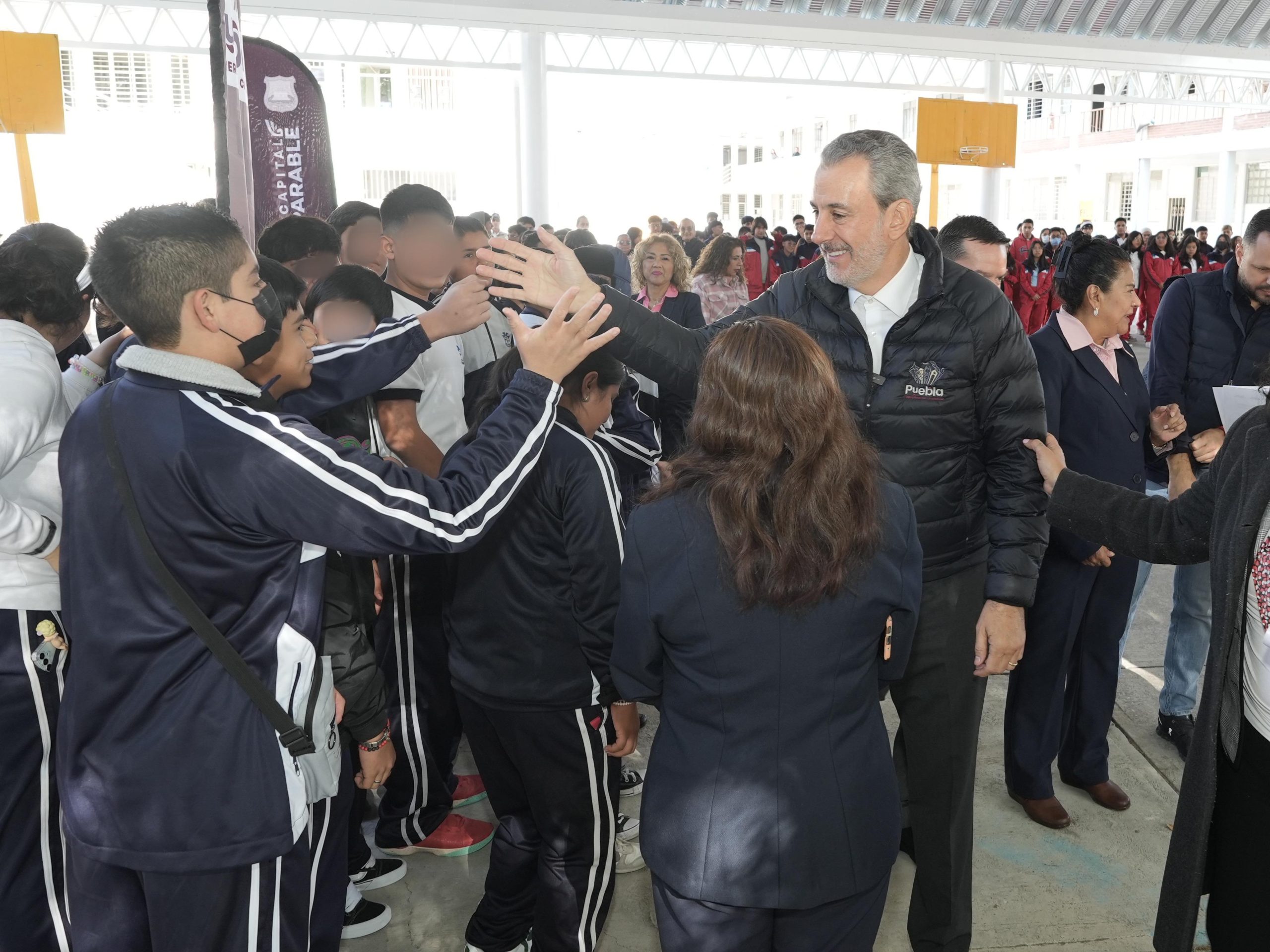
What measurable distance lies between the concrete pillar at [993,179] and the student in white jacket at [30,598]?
55.0 feet

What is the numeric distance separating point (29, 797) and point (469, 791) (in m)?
1.49

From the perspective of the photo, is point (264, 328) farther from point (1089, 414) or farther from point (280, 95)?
point (280, 95)

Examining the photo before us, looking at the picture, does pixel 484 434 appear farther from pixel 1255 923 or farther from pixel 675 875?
pixel 1255 923

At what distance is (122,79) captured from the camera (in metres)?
29.1

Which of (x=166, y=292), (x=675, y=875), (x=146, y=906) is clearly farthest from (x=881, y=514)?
(x=146, y=906)

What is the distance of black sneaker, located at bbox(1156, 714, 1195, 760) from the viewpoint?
357cm

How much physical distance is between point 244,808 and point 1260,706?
1.73m

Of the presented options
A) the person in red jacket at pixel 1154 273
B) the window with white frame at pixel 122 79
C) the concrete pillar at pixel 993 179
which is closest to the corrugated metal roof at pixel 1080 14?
the concrete pillar at pixel 993 179

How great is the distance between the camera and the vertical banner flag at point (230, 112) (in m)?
2.99

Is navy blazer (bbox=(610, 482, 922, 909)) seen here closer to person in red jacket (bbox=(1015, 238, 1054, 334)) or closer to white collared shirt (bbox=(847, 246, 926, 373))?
white collared shirt (bbox=(847, 246, 926, 373))

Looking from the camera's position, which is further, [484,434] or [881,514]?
[484,434]

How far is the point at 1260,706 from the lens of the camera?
171 cm

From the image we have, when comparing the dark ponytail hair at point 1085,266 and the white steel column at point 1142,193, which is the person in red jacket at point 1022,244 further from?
the white steel column at point 1142,193

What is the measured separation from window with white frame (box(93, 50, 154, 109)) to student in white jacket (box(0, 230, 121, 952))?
31.7 m
